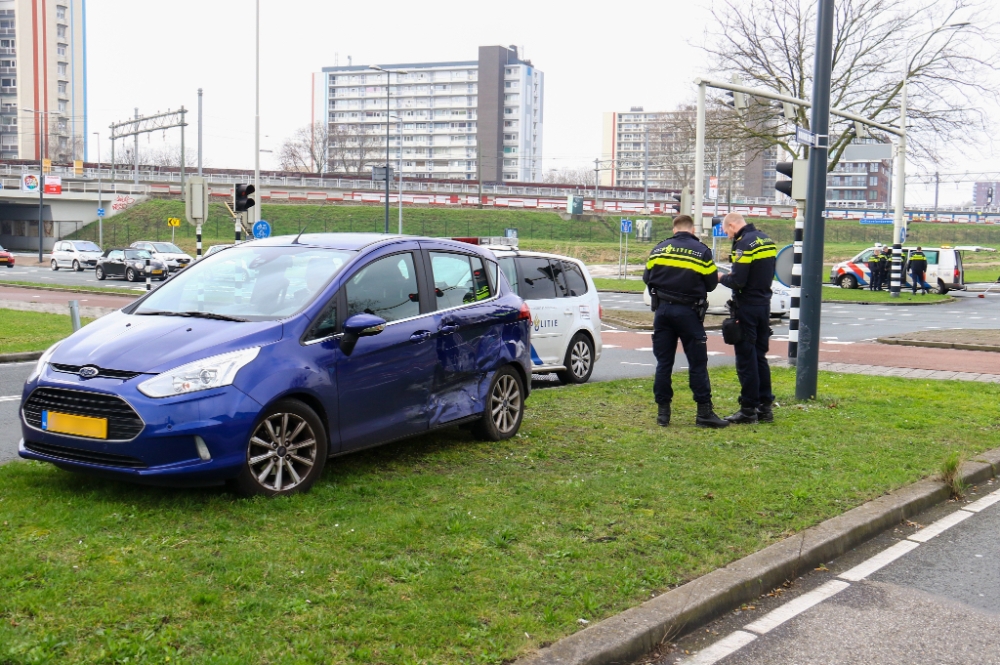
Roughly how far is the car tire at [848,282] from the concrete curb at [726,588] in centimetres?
3401

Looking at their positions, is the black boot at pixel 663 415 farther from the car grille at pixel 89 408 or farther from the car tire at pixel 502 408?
the car grille at pixel 89 408

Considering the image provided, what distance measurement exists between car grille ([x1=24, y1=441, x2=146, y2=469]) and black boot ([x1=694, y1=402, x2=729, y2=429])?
16.4ft

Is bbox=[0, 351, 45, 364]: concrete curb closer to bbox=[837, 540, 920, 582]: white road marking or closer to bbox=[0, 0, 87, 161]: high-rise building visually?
bbox=[837, 540, 920, 582]: white road marking

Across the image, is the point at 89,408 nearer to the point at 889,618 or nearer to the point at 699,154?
the point at 889,618

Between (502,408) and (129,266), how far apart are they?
33.6 meters

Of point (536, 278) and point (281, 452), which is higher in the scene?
point (536, 278)

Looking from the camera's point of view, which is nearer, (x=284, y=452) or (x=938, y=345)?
(x=284, y=452)

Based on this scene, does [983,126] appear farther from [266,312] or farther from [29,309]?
[266,312]

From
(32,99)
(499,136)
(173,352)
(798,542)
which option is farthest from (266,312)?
(499,136)

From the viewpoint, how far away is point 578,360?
40.3 feet

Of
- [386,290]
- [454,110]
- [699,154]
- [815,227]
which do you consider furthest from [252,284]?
[454,110]

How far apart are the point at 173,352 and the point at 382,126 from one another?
497ft

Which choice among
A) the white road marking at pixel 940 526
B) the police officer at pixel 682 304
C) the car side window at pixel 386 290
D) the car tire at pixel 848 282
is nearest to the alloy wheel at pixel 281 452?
→ the car side window at pixel 386 290

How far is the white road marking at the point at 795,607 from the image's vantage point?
4.43m
